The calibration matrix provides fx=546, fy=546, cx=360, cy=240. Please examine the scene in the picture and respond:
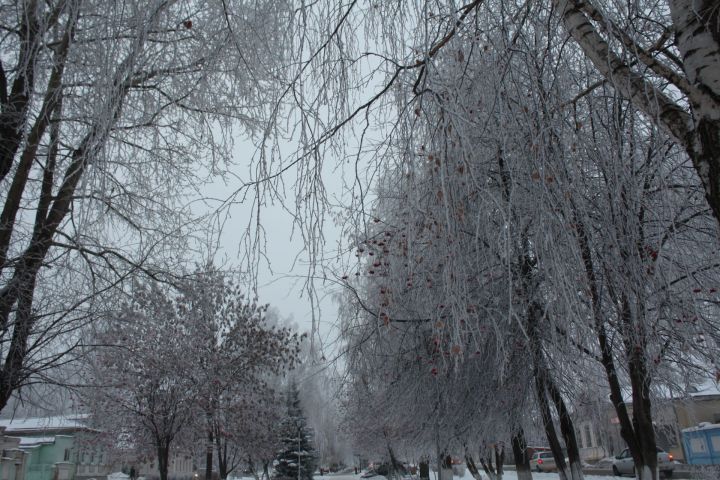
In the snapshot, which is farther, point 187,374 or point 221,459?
point 221,459

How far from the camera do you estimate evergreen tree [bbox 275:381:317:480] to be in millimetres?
32406

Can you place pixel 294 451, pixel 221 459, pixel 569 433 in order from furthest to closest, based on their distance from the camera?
pixel 294 451 < pixel 221 459 < pixel 569 433

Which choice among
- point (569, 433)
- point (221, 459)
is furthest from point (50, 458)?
point (569, 433)

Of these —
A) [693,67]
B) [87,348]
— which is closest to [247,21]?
[693,67]

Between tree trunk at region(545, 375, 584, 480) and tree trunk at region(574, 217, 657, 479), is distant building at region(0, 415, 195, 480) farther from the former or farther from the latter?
tree trunk at region(574, 217, 657, 479)

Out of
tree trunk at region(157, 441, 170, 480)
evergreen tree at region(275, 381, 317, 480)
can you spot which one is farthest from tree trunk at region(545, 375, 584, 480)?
evergreen tree at region(275, 381, 317, 480)

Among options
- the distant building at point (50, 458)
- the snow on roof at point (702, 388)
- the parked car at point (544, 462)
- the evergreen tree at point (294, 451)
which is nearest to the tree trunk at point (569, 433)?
the snow on roof at point (702, 388)

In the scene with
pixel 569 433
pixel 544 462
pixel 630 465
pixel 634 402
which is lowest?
pixel 544 462

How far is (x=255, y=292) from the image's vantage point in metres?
3.13

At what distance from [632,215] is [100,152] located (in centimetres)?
364

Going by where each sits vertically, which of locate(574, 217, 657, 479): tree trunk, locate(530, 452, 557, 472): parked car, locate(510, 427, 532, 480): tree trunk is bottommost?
locate(530, 452, 557, 472): parked car

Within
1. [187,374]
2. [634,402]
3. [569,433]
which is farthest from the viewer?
[187,374]

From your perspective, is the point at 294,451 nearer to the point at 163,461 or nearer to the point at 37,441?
the point at 37,441

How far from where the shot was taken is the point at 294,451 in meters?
33.4
